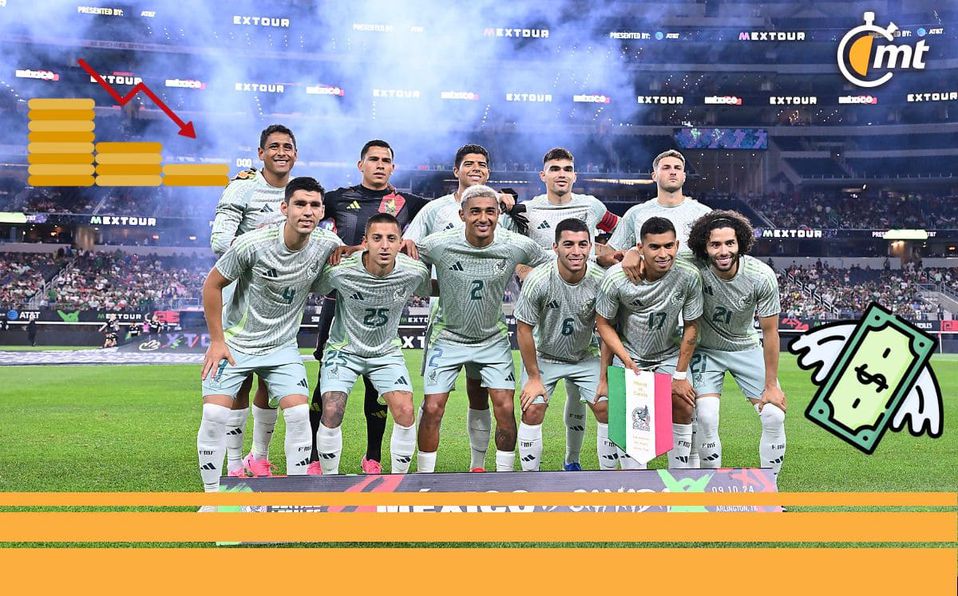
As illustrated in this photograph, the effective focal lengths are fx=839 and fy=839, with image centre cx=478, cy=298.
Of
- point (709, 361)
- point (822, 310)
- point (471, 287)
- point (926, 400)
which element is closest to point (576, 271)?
point (471, 287)

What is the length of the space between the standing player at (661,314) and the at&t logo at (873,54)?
4512cm

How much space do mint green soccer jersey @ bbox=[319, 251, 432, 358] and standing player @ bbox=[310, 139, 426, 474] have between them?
59 cm

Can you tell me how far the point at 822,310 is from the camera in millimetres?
37406

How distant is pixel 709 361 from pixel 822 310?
3407cm

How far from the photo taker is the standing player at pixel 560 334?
19.1ft

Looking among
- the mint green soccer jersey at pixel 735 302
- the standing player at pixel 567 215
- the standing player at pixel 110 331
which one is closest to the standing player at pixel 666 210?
the standing player at pixel 567 215

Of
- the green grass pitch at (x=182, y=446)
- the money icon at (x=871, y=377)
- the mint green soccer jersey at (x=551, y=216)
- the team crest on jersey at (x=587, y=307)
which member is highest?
the mint green soccer jersey at (x=551, y=216)

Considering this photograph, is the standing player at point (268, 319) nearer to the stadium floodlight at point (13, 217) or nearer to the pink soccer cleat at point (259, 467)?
the pink soccer cleat at point (259, 467)

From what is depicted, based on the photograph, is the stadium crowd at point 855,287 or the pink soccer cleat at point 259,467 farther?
the stadium crowd at point 855,287

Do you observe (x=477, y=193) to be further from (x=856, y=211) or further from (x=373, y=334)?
(x=856, y=211)

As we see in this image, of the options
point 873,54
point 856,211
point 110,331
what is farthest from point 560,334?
point 873,54

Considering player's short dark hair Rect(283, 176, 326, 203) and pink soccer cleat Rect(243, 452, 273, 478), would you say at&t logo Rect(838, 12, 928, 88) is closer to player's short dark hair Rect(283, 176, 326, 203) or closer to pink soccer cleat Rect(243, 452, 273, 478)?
player's short dark hair Rect(283, 176, 326, 203)
